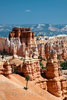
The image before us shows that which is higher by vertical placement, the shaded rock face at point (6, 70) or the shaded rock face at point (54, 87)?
the shaded rock face at point (6, 70)

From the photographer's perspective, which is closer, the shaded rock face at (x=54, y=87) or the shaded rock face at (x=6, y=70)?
the shaded rock face at (x=6, y=70)

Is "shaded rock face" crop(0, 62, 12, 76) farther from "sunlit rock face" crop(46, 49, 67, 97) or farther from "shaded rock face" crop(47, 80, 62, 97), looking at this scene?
"shaded rock face" crop(47, 80, 62, 97)

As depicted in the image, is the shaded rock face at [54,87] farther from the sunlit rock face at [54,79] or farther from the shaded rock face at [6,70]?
the shaded rock face at [6,70]

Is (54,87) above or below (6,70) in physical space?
below

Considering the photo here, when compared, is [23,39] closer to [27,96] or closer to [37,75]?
[37,75]

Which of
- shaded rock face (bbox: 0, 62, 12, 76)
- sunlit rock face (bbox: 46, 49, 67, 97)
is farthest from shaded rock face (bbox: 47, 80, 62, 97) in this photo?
shaded rock face (bbox: 0, 62, 12, 76)

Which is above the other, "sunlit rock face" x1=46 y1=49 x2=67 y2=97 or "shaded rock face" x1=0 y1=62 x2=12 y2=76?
"shaded rock face" x1=0 y1=62 x2=12 y2=76

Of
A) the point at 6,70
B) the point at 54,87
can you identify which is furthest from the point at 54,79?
the point at 6,70

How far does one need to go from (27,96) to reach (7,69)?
9.27 metres

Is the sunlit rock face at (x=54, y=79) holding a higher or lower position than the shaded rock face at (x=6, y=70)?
lower

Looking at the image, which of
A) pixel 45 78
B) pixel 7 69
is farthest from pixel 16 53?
pixel 7 69

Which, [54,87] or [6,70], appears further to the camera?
[54,87]

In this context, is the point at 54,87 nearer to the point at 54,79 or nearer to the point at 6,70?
the point at 54,79

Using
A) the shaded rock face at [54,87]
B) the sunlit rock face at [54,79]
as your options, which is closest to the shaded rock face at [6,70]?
the sunlit rock face at [54,79]
